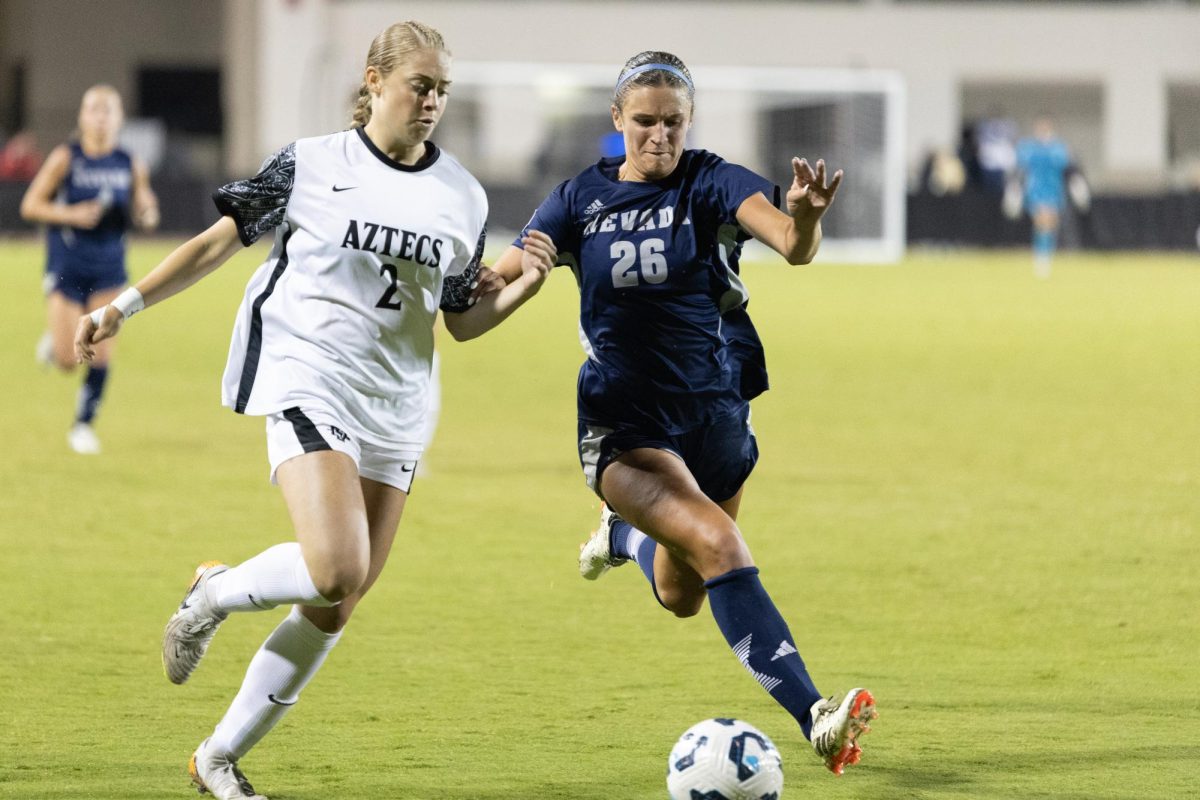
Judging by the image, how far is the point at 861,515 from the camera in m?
9.80

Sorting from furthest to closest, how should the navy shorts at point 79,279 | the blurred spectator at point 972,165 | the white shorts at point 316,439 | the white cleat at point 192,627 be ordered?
the blurred spectator at point 972,165 < the navy shorts at point 79,279 < the white cleat at point 192,627 < the white shorts at point 316,439

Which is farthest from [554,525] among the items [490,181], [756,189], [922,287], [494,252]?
[490,181]

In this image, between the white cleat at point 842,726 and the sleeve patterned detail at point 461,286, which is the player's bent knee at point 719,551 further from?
the sleeve patterned detail at point 461,286

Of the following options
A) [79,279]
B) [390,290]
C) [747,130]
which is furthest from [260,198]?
[747,130]

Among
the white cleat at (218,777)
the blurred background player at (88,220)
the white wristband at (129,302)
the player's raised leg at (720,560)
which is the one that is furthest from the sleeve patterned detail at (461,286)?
the blurred background player at (88,220)

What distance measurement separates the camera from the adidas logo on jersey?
186 inches

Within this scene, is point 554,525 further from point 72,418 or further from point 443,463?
point 72,418

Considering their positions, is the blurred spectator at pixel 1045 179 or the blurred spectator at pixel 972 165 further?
the blurred spectator at pixel 972 165

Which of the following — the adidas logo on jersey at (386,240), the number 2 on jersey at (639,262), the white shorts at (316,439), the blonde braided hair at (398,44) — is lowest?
the white shorts at (316,439)

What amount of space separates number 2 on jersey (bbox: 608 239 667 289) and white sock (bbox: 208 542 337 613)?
1.27 meters

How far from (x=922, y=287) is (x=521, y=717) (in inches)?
822

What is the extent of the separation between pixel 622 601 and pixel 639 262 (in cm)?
285

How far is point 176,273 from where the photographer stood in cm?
477

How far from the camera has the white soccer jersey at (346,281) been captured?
4727 millimetres
